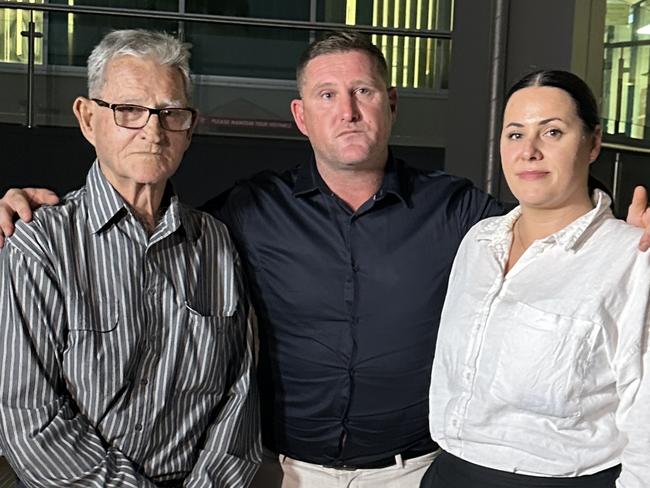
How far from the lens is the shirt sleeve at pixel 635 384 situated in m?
1.62

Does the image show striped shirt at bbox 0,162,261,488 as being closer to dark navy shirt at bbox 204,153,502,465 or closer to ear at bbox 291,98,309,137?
dark navy shirt at bbox 204,153,502,465

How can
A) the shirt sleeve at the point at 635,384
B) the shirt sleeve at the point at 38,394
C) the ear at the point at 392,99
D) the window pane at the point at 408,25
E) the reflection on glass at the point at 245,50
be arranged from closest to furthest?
the shirt sleeve at the point at 635,384, the shirt sleeve at the point at 38,394, the ear at the point at 392,99, the reflection on glass at the point at 245,50, the window pane at the point at 408,25

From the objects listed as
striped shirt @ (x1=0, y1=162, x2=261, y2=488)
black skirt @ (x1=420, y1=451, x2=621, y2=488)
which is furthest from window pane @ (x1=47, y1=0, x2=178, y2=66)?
black skirt @ (x1=420, y1=451, x2=621, y2=488)

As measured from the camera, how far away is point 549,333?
67.1 inches

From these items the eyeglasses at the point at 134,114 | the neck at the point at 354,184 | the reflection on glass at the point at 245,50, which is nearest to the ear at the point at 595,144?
the neck at the point at 354,184

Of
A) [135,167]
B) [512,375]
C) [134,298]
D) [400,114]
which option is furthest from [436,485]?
[400,114]

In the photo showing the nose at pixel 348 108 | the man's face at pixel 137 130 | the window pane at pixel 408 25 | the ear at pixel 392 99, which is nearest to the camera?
the man's face at pixel 137 130

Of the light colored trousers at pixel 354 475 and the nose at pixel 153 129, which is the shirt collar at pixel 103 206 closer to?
the nose at pixel 153 129

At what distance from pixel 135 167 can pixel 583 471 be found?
0.95m

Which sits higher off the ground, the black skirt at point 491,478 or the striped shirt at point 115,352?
the striped shirt at point 115,352

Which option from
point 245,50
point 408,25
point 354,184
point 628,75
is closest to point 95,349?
point 354,184

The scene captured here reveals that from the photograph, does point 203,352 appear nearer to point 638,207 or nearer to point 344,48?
point 344,48

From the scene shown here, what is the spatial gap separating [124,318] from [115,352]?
62 millimetres

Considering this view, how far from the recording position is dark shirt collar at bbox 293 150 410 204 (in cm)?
217
